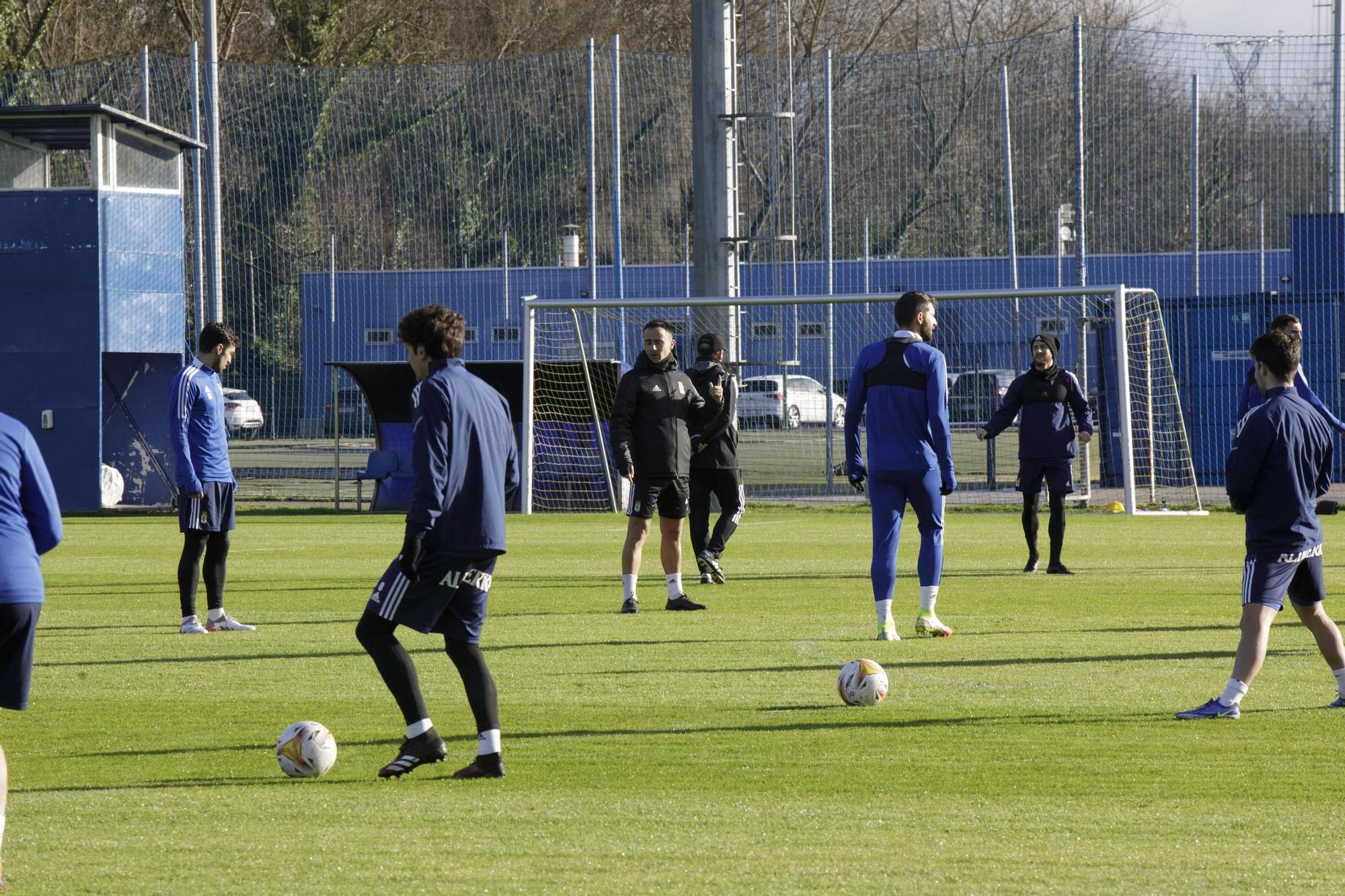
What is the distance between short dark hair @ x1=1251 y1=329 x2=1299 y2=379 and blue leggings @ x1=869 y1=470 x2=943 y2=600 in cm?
285

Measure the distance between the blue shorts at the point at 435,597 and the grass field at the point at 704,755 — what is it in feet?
2.01

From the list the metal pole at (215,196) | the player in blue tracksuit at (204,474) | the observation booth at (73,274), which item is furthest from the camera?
the metal pole at (215,196)

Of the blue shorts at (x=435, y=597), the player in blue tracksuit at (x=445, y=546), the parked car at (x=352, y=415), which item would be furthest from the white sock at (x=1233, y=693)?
the parked car at (x=352, y=415)

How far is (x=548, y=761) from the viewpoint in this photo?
679 cm

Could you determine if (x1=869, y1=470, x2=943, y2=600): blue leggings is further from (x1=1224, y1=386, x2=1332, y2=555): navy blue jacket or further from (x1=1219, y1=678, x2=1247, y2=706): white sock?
(x1=1224, y1=386, x2=1332, y2=555): navy blue jacket

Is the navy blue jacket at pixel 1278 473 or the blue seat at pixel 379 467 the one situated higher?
the navy blue jacket at pixel 1278 473

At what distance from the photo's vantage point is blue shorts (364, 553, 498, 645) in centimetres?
634

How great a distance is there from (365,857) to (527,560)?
35.1ft

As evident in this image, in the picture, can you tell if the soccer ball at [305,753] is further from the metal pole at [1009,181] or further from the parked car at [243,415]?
the parked car at [243,415]

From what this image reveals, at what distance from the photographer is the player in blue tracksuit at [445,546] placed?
247 inches

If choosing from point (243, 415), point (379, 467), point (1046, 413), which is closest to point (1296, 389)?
point (1046, 413)

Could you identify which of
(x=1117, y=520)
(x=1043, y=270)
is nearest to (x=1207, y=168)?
(x=1043, y=270)

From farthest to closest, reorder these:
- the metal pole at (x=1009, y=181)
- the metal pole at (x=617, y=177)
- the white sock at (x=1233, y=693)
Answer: the metal pole at (x=617, y=177)
the metal pole at (x=1009, y=181)
the white sock at (x=1233, y=693)

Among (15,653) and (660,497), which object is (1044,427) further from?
(15,653)
